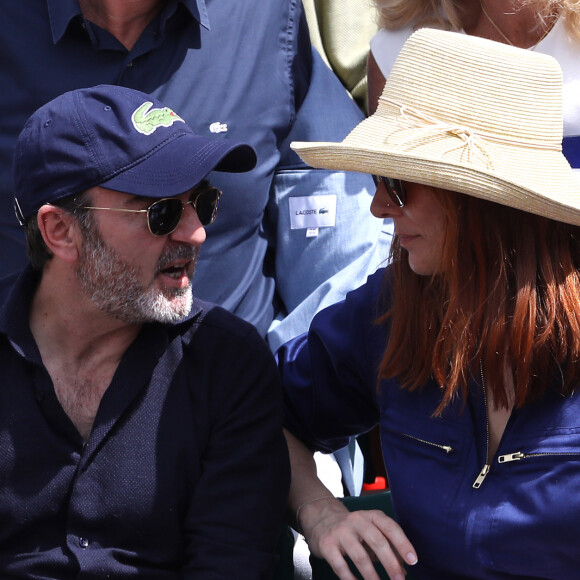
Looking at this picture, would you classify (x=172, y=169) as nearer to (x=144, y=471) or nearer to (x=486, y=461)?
(x=144, y=471)

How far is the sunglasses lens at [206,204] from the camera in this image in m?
2.28

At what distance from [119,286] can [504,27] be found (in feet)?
4.27

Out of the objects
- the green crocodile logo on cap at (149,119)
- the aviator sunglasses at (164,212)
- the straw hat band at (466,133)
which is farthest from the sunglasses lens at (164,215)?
the straw hat band at (466,133)

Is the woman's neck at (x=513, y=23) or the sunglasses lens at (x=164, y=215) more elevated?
the woman's neck at (x=513, y=23)

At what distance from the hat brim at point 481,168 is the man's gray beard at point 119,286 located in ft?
1.82

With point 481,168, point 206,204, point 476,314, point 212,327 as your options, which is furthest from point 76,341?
point 481,168

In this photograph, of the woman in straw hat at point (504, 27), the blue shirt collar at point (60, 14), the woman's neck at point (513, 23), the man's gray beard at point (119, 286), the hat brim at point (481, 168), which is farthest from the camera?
the blue shirt collar at point (60, 14)

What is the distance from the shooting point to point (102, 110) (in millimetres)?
2234

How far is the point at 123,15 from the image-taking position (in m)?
3.01

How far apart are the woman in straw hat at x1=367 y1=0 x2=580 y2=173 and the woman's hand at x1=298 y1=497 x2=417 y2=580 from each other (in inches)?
35.3

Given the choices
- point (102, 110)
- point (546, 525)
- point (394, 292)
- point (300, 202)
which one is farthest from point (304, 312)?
point (546, 525)

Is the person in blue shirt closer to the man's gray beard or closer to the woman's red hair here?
the man's gray beard

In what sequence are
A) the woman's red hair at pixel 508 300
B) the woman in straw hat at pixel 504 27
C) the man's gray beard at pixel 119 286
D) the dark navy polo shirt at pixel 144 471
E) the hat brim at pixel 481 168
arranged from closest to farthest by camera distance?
1. the hat brim at pixel 481 168
2. the woman's red hair at pixel 508 300
3. the dark navy polo shirt at pixel 144 471
4. the man's gray beard at pixel 119 286
5. the woman in straw hat at pixel 504 27

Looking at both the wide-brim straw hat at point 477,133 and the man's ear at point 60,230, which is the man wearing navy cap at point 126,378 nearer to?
the man's ear at point 60,230
